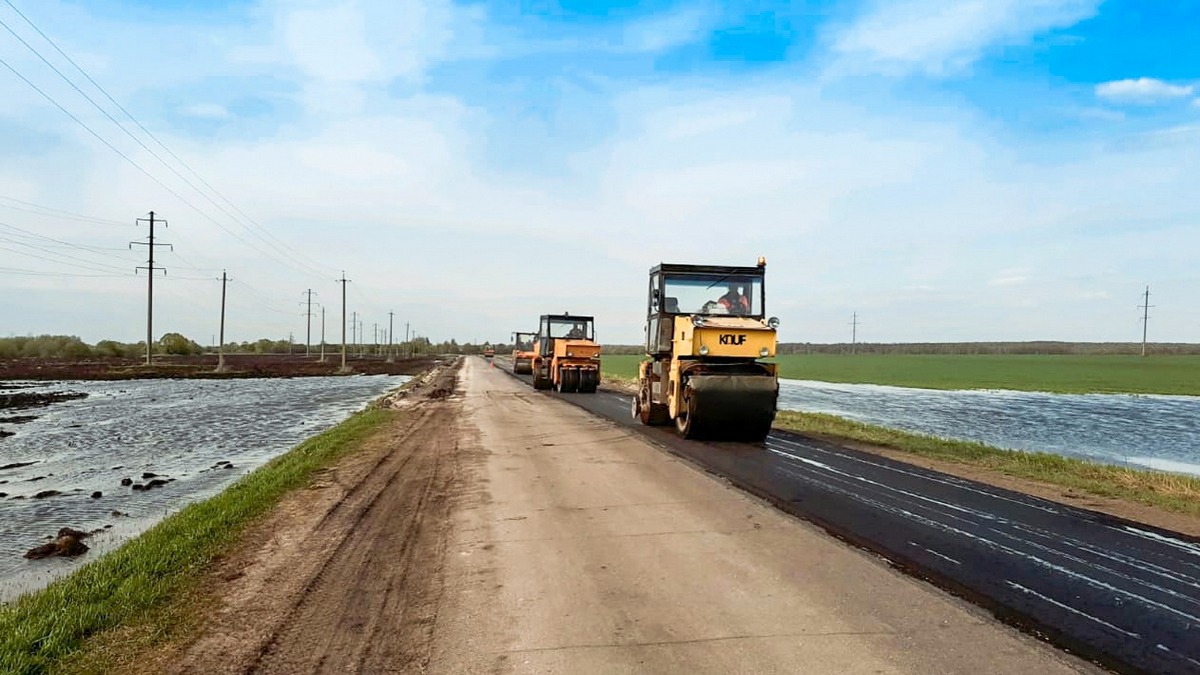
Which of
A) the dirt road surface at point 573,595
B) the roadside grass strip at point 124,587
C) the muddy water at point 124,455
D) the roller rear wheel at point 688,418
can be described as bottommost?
the muddy water at point 124,455

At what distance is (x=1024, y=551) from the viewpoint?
6.52 metres

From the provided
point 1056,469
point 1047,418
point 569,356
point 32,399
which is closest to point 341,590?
point 1056,469

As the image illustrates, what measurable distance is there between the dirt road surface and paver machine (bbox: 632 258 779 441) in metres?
4.09

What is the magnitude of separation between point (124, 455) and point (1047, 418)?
28103 millimetres

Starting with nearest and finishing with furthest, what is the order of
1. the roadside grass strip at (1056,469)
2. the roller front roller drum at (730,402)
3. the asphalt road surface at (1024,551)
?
the asphalt road surface at (1024,551) < the roadside grass strip at (1056,469) < the roller front roller drum at (730,402)

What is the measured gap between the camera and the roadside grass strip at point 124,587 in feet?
14.3

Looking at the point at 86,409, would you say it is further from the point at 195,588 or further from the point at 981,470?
the point at 981,470

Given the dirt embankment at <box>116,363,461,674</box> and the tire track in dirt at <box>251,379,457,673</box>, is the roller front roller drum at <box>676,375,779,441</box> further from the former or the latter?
the tire track in dirt at <box>251,379,457,673</box>

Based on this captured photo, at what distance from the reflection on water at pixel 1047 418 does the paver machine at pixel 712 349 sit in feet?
28.6

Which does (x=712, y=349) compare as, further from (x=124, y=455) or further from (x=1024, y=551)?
(x=124, y=455)

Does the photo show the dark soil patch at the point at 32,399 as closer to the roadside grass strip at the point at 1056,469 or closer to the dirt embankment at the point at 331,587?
the dirt embankment at the point at 331,587

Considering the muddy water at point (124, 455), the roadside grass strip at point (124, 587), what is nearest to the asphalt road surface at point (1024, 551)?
the roadside grass strip at point (124, 587)

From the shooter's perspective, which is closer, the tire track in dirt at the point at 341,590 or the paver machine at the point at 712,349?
the tire track in dirt at the point at 341,590

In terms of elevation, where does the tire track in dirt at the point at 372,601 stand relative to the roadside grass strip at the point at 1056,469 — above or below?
above
